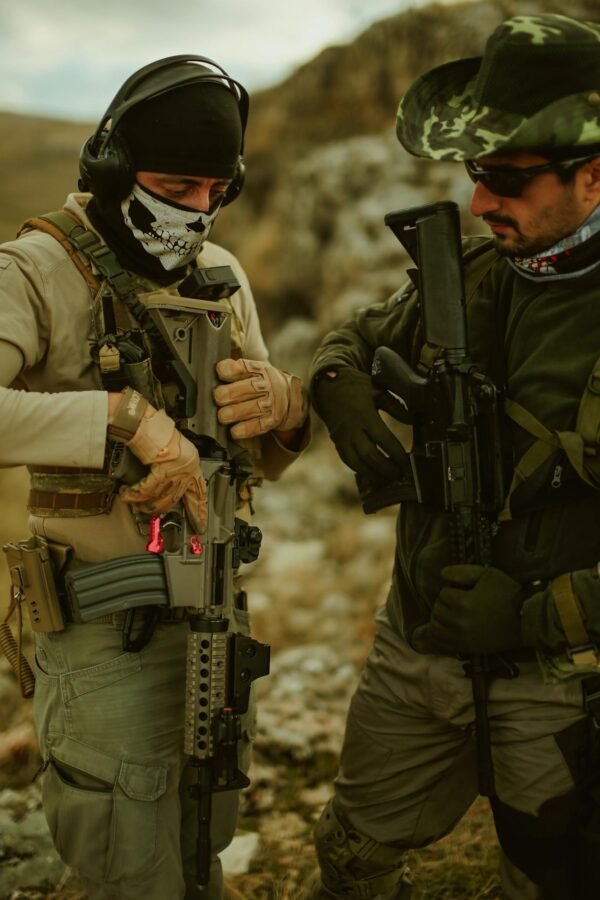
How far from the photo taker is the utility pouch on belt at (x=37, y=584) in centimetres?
236

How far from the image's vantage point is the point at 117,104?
2.42 meters

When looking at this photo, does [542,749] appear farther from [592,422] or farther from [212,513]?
[212,513]

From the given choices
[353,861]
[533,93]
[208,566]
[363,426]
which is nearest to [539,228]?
[533,93]

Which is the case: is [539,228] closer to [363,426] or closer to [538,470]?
[538,470]

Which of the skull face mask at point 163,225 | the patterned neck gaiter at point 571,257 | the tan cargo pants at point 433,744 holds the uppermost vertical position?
the skull face mask at point 163,225

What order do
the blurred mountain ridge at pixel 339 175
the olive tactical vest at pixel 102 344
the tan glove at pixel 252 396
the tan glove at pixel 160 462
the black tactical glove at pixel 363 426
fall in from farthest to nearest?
1. the blurred mountain ridge at pixel 339 175
2. the black tactical glove at pixel 363 426
3. the tan glove at pixel 252 396
4. the olive tactical vest at pixel 102 344
5. the tan glove at pixel 160 462

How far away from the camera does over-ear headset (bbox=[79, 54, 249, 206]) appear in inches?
92.7

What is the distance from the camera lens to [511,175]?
2.21 metres

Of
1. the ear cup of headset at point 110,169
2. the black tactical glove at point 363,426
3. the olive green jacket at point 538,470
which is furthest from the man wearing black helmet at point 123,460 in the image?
the olive green jacket at point 538,470

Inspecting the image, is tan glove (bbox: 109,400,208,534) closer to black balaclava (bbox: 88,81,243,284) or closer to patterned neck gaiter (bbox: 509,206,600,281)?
black balaclava (bbox: 88,81,243,284)

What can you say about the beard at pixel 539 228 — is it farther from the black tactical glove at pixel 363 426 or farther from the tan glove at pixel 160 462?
the tan glove at pixel 160 462

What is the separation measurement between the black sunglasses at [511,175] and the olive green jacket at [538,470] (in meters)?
0.26

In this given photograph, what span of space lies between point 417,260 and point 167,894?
71.5 inches

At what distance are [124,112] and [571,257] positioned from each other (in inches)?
46.8
